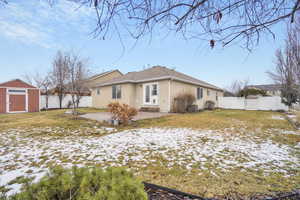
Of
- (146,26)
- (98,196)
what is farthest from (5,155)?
(146,26)

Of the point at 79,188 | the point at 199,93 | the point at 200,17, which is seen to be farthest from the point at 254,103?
the point at 79,188

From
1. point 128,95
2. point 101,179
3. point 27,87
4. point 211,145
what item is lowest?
point 211,145

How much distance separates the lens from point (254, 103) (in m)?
15.1

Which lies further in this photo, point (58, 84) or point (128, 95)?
point (58, 84)

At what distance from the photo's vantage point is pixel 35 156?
9.89ft

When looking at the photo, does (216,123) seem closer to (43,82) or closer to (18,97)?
(18,97)

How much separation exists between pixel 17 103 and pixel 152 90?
12.6m

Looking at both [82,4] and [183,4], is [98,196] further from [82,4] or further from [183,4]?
[183,4]

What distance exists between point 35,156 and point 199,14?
4269 mm

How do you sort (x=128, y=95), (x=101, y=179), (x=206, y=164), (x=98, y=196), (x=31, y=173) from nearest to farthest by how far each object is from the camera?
(x=98, y=196), (x=101, y=179), (x=31, y=173), (x=206, y=164), (x=128, y=95)

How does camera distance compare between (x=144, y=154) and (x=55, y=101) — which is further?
(x=55, y=101)

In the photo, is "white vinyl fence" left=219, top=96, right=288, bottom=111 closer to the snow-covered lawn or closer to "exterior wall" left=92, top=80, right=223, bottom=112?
"exterior wall" left=92, top=80, right=223, bottom=112

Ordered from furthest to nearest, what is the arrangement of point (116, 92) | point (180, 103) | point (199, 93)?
point (199, 93), point (116, 92), point (180, 103)

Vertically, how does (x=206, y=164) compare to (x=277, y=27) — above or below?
below
